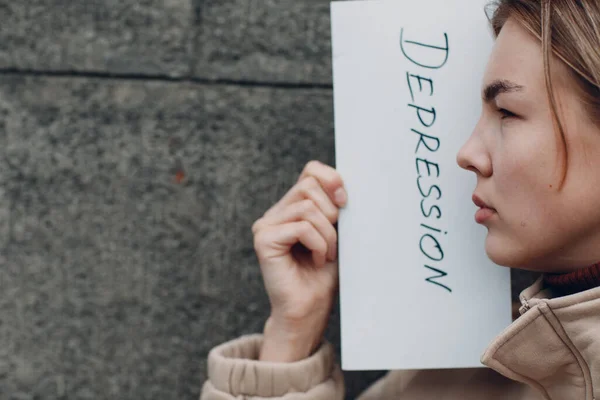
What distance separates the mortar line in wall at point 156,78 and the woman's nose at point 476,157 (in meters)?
0.62

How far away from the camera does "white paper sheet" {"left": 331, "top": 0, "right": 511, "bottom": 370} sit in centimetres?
160

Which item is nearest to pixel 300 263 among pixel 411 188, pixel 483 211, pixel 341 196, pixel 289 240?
pixel 289 240

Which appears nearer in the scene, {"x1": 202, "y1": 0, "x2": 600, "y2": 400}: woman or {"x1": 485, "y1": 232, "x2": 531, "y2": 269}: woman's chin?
{"x1": 202, "y1": 0, "x2": 600, "y2": 400}: woman

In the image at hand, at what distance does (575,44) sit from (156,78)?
109cm

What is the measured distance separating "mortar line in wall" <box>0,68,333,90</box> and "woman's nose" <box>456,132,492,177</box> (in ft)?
2.02

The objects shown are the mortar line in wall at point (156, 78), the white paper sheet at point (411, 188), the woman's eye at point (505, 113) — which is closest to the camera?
the woman's eye at point (505, 113)

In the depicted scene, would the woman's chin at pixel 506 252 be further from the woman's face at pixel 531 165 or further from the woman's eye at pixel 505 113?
the woman's eye at pixel 505 113

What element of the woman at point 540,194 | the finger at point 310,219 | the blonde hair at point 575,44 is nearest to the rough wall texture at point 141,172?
the finger at point 310,219

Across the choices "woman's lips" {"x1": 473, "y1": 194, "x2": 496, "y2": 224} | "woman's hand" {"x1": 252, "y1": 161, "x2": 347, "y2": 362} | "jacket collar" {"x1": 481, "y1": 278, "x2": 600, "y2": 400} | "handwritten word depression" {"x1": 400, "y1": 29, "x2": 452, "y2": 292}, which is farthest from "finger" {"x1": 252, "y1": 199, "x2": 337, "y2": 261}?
"jacket collar" {"x1": 481, "y1": 278, "x2": 600, "y2": 400}

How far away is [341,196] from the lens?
162cm

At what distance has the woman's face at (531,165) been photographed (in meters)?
1.30

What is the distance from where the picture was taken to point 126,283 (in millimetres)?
1947

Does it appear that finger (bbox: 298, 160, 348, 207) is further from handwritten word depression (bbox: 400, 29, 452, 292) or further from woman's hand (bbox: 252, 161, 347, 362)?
handwritten word depression (bbox: 400, 29, 452, 292)

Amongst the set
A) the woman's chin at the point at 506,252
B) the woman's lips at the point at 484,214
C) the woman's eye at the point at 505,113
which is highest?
the woman's eye at the point at 505,113
